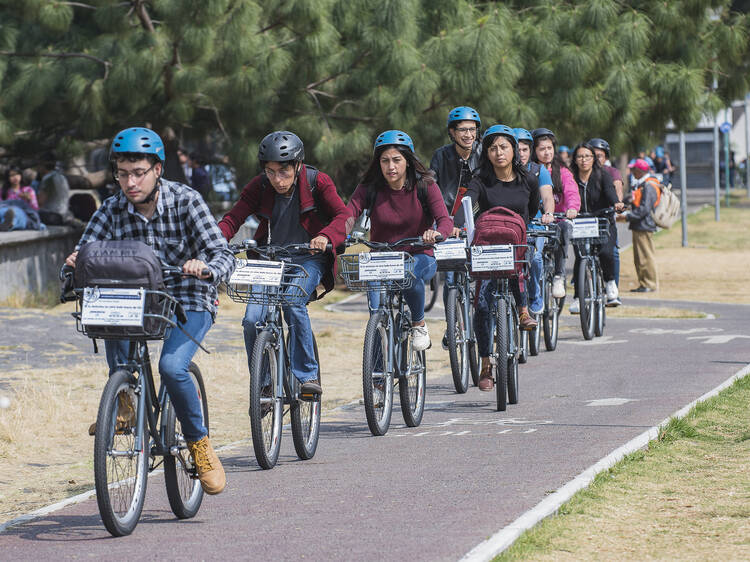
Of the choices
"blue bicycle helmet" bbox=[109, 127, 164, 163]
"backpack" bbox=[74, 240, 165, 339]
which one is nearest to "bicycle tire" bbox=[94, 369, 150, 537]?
"backpack" bbox=[74, 240, 165, 339]

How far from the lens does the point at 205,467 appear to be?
5.84 metres

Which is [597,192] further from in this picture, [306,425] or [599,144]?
[306,425]

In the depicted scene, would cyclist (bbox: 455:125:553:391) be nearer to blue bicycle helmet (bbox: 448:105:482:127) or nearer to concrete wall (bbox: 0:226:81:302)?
blue bicycle helmet (bbox: 448:105:482:127)

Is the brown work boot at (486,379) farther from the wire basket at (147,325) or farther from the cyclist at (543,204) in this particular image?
the wire basket at (147,325)

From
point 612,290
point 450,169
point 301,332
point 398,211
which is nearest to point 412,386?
point 398,211

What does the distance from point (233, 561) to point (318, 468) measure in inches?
82.5

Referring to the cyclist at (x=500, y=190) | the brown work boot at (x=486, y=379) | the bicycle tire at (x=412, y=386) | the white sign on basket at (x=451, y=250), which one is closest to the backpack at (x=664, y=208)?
the cyclist at (x=500, y=190)

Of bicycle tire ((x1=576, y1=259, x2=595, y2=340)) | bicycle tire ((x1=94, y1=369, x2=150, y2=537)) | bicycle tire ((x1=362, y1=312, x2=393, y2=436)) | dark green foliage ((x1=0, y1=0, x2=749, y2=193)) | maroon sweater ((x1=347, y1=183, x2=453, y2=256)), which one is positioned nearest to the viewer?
bicycle tire ((x1=94, y1=369, x2=150, y2=537))

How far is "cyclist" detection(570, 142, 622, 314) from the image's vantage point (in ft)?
44.7

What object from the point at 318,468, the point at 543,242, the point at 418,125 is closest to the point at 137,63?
the point at 418,125

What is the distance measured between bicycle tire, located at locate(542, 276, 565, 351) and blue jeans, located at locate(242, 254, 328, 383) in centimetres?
529

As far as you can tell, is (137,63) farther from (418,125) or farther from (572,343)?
(572,343)

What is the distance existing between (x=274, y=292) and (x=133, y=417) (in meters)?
A: 1.56

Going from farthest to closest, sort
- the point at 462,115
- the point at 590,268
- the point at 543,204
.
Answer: the point at 590,268, the point at 543,204, the point at 462,115
